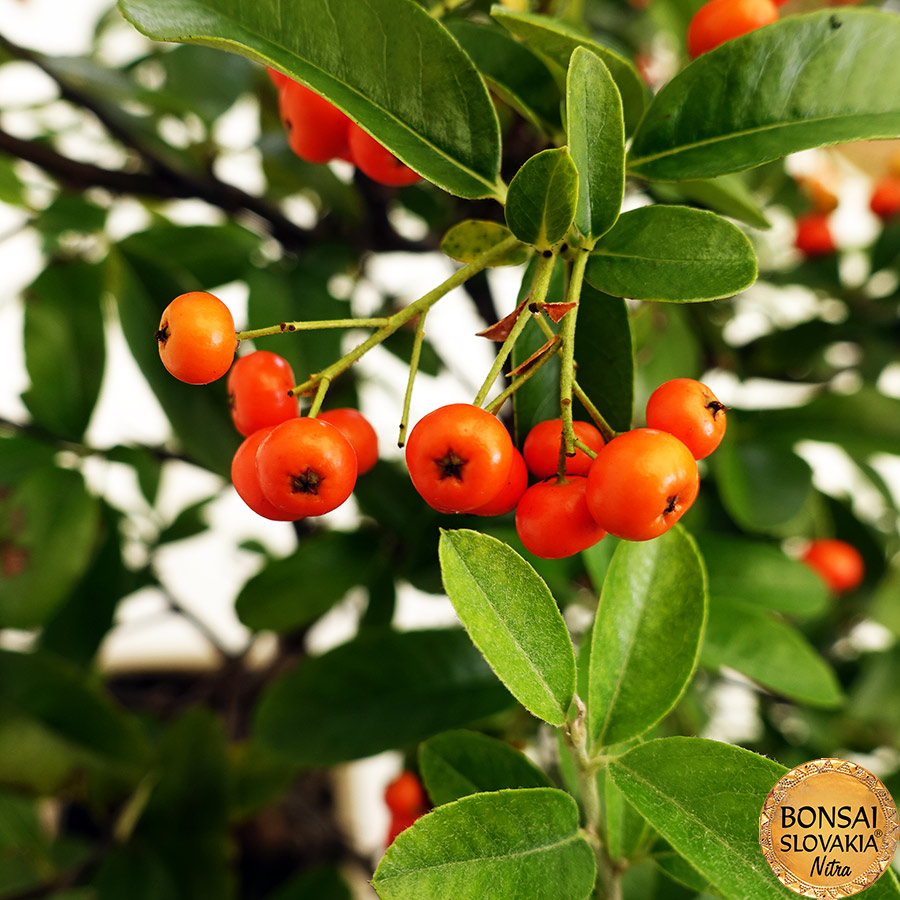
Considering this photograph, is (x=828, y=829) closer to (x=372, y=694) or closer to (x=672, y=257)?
(x=672, y=257)

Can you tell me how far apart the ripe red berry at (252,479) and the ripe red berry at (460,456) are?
74 millimetres

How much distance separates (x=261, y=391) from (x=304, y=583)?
0.41 metres

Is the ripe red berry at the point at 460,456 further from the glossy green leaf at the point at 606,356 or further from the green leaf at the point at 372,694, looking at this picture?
the green leaf at the point at 372,694

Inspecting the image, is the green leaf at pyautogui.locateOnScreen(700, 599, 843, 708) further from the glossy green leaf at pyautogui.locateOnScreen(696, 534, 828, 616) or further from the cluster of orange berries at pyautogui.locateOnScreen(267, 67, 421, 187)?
the cluster of orange berries at pyautogui.locateOnScreen(267, 67, 421, 187)

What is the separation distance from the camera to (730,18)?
46 cm

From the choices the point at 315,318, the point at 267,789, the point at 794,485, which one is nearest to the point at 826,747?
the point at 794,485

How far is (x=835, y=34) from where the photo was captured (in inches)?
15.0

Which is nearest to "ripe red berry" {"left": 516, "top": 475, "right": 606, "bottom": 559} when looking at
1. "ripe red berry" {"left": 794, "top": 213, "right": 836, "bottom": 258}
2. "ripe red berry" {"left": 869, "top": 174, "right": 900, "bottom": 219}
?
"ripe red berry" {"left": 794, "top": 213, "right": 836, "bottom": 258}

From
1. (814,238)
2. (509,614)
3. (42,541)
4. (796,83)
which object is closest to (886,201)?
(814,238)

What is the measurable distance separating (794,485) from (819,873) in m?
0.53

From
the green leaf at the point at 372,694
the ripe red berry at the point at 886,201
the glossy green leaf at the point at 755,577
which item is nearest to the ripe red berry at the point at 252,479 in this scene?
the green leaf at the point at 372,694

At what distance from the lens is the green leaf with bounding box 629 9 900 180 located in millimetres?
380

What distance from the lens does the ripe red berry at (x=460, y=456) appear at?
324 mm

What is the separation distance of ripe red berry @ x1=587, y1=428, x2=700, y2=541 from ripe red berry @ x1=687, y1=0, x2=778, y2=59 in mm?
297
